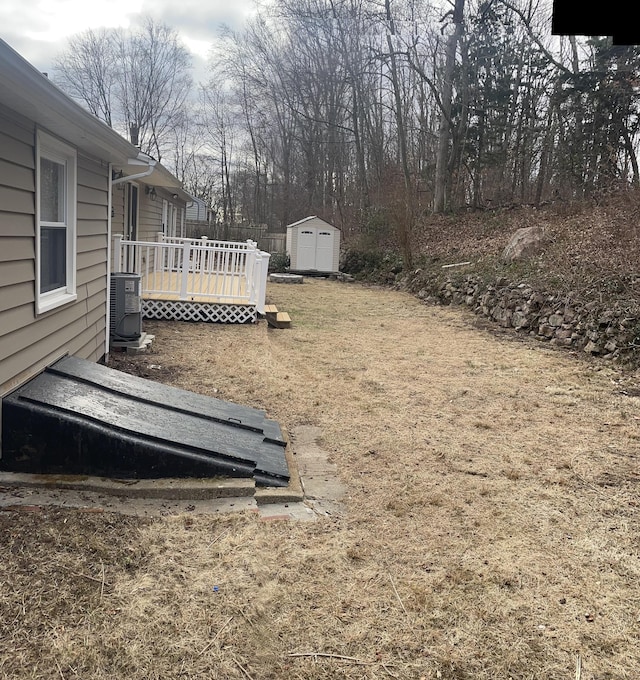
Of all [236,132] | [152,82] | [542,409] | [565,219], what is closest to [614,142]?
[565,219]

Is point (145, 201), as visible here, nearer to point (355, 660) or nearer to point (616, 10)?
point (355, 660)

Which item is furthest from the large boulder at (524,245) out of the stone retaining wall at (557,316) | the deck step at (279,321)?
the deck step at (279,321)

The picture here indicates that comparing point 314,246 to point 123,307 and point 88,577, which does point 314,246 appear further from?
point 88,577

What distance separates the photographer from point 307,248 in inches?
808

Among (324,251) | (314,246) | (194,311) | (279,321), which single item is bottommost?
(279,321)

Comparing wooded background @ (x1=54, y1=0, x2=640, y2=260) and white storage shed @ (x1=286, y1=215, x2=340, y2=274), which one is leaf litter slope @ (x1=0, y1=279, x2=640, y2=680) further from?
white storage shed @ (x1=286, y1=215, x2=340, y2=274)

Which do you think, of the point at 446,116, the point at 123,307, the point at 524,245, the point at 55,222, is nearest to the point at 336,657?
the point at 55,222

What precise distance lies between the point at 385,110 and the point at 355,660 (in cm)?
2671

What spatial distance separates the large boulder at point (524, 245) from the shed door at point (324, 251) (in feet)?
27.4

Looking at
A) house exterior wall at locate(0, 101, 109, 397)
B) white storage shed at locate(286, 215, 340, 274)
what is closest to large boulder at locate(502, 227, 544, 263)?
white storage shed at locate(286, 215, 340, 274)

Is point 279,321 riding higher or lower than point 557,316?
lower

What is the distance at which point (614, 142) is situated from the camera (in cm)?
1595

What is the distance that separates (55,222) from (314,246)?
16.2m

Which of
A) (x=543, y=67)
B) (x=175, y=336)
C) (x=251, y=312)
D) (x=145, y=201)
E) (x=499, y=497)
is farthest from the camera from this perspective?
(x=543, y=67)
